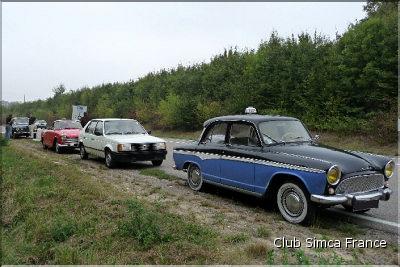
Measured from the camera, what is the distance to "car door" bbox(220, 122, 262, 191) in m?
7.28

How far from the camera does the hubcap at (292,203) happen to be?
6363 millimetres

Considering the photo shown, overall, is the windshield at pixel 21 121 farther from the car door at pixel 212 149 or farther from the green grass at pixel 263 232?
the green grass at pixel 263 232

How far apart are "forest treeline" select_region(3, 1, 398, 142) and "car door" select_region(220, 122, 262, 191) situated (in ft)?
45.1

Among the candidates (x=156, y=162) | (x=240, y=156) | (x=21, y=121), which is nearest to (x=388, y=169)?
(x=240, y=156)

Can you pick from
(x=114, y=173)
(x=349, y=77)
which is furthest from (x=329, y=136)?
(x=114, y=173)

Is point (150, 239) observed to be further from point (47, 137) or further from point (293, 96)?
point (293, 96)

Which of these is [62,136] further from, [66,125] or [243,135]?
[243,135]

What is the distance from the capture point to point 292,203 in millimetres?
6465

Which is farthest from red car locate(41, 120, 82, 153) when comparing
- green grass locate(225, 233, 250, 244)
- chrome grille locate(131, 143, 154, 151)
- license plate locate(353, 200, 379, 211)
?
license plate locate(353, 200, 379, 211)

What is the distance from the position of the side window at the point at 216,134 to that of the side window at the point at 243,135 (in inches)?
9.7

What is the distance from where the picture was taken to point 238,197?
838cm

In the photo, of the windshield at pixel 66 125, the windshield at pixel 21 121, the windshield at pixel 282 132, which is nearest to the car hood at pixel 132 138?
the windshield at pixel 282 132

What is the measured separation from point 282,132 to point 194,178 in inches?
98.8

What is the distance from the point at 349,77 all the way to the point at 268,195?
17454mm
